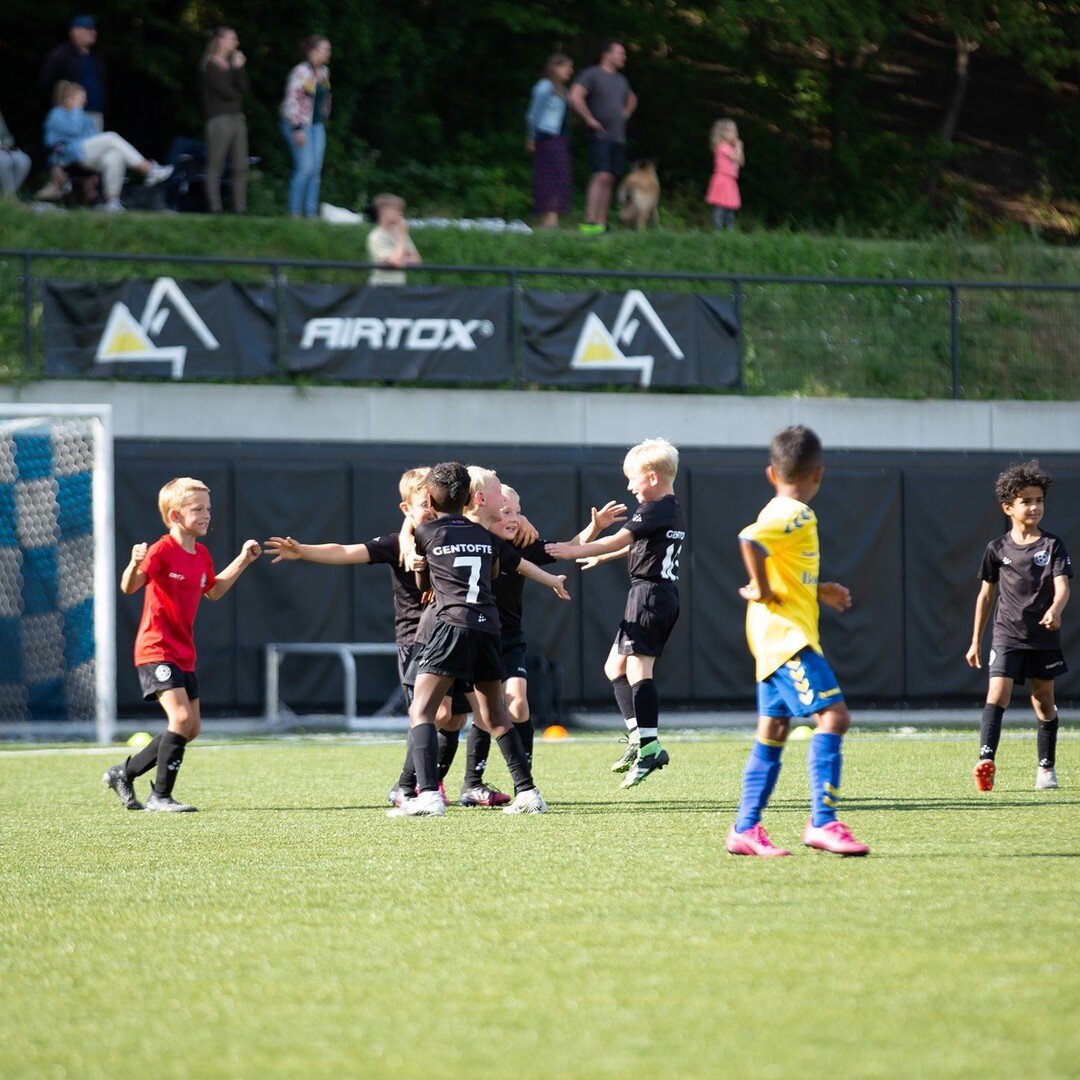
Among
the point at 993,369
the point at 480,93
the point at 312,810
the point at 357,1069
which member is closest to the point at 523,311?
the point at 993,369

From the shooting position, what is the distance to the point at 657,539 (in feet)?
32.6

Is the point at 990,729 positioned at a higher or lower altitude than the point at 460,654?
lower

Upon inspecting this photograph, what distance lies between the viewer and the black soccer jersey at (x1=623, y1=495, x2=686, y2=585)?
972cm

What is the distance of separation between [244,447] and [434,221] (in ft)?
18.2

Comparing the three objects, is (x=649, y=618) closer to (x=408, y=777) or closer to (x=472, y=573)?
(x=408, y=777)

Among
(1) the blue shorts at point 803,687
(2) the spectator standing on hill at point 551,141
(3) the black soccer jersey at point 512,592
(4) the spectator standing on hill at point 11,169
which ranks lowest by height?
(1) the blue shorts at point 803,687

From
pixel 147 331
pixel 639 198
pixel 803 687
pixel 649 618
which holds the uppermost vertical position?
pixel 639 198

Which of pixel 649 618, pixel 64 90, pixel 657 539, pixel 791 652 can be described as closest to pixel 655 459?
pixel 657 539

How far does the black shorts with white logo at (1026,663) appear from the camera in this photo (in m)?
10.2

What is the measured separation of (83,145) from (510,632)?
519 inches

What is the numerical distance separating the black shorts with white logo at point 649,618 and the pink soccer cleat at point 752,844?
10.7ft

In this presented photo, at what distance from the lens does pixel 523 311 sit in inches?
704

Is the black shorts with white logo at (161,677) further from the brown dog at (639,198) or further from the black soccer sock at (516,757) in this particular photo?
the brown dog at (639,198)

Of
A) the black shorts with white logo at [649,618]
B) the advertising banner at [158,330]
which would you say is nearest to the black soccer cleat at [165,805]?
the black shorts with white logo at [649,618]
